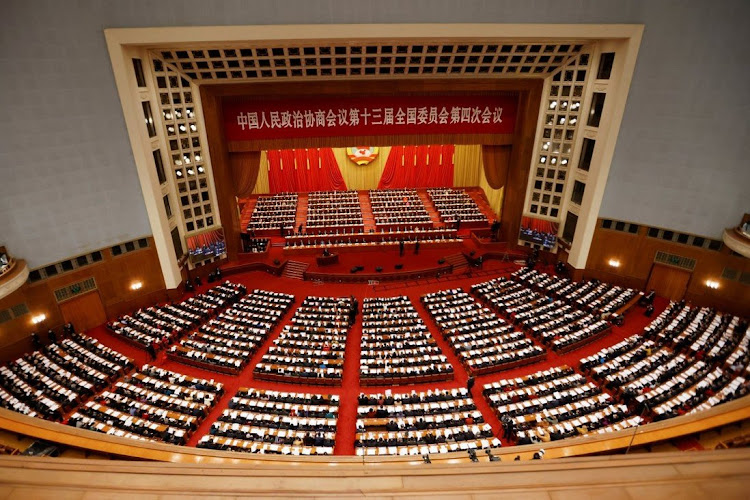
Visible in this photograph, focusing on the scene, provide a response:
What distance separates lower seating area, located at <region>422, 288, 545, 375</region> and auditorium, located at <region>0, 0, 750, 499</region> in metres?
0.12

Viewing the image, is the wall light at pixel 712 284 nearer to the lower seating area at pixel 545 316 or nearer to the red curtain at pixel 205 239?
the lower seating area at pixel 545 316

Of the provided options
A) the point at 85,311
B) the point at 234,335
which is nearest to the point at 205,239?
the point at 85,311

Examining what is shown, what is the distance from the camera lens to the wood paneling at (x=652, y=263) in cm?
1805

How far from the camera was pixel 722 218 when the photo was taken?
17.7 m

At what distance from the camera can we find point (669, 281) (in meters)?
19.8

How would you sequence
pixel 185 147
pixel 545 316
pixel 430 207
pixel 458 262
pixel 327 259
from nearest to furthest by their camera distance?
pixel 545 316
pixel 185 147
pixel 327 259
pixel 458 262
pixel 430 207

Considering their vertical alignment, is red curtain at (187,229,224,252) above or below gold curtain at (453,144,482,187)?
below

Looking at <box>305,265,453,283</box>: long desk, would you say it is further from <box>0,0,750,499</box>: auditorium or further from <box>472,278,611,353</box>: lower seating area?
<box>472,278,611,353</box>: lower seating area

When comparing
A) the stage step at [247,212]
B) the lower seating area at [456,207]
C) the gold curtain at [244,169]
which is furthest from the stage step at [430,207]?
the stage step at [247,212]

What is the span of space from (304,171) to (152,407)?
80.8 feet

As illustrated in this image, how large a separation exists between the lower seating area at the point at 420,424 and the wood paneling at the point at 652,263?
1180 centimetres

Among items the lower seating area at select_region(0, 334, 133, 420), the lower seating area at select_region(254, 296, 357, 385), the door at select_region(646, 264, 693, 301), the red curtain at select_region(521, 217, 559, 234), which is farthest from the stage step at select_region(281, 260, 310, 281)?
the door at select_region(646, 264, 693, 301)

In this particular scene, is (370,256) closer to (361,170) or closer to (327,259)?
(327,259)

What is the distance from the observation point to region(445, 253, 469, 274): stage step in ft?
79.6
